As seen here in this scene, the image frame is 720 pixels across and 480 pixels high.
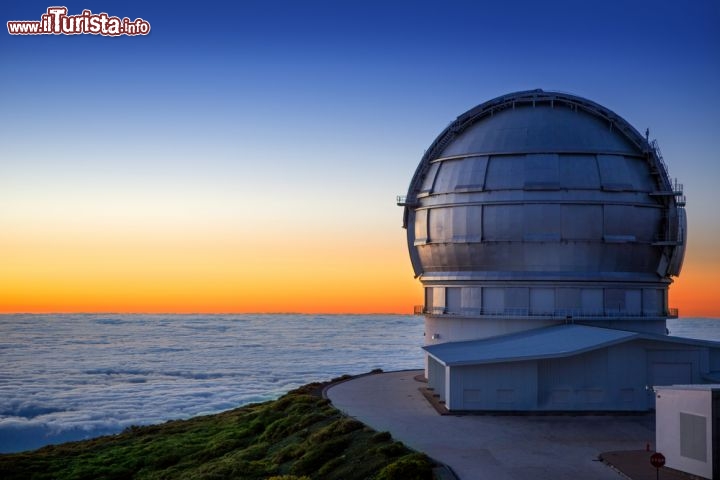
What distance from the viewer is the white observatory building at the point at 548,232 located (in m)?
33.3

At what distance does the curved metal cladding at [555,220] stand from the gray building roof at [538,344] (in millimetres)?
1663

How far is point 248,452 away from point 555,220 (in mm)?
15440

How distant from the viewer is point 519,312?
1347 inches

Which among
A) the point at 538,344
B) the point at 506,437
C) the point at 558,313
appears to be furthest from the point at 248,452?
the point at 558,313

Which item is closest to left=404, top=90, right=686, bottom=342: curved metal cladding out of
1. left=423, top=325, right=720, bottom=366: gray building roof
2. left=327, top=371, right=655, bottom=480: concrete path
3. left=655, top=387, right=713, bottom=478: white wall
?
left=423, top=325, right=720, bottom=366: gray building roof

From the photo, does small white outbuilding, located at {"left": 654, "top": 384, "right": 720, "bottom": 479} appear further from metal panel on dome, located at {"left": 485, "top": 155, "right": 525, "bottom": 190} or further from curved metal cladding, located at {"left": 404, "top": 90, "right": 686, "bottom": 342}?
metal panel on dome, located at {"left": 485, "top": 155, "right": 525, "bottom": 190}

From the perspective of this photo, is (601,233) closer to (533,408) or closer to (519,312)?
(519,312)

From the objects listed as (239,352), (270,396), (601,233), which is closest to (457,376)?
(601,233)

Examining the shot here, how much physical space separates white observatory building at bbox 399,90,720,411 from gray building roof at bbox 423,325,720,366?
16 cm

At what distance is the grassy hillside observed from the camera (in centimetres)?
2095

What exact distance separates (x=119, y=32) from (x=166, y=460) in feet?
49.7

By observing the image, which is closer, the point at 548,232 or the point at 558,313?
the point at 548,232

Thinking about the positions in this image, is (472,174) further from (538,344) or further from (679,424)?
(679,424)

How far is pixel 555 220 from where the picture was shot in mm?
33156
